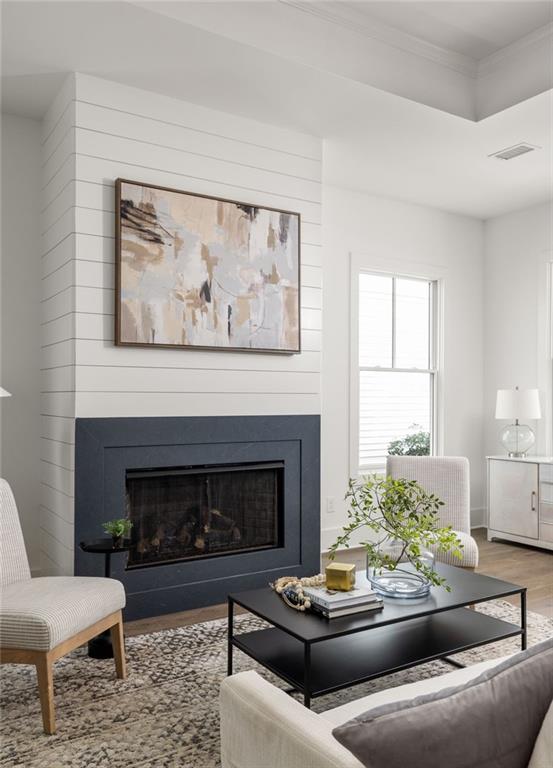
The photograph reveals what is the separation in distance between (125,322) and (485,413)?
12.7ft

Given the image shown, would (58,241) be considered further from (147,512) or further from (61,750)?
(61,750)

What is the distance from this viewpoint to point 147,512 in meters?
3.56

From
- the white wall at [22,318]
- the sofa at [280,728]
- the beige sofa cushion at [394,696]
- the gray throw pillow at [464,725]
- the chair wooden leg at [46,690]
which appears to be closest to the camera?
the gray throw pillow at [464,725]

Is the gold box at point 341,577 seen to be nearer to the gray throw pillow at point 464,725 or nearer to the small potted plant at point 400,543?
the small potted plant at point 400,543

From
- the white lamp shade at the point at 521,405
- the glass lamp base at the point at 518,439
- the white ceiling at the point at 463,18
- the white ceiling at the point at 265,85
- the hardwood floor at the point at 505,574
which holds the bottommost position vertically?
the hardwood floor at the point at 505,574

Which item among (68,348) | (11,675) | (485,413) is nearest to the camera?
(11,675)

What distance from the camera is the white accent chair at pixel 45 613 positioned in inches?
85.9

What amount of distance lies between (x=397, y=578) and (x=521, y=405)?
2.97m

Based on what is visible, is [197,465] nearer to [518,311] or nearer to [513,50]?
[513,50]

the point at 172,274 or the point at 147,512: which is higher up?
the point at 172,274

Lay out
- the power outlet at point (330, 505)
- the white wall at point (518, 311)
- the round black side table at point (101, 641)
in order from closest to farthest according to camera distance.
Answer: the round black side table at point (101, 641)
the power outlet at point (330, 505)
the white wall at point (518, 311)

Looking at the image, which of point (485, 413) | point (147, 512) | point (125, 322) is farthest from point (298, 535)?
point (485, 413)

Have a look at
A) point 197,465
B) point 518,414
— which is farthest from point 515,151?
point 197,465

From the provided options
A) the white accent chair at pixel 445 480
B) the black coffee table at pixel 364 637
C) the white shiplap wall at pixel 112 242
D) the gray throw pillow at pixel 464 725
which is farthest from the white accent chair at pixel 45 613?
the white accent chair at pixel 445 480
